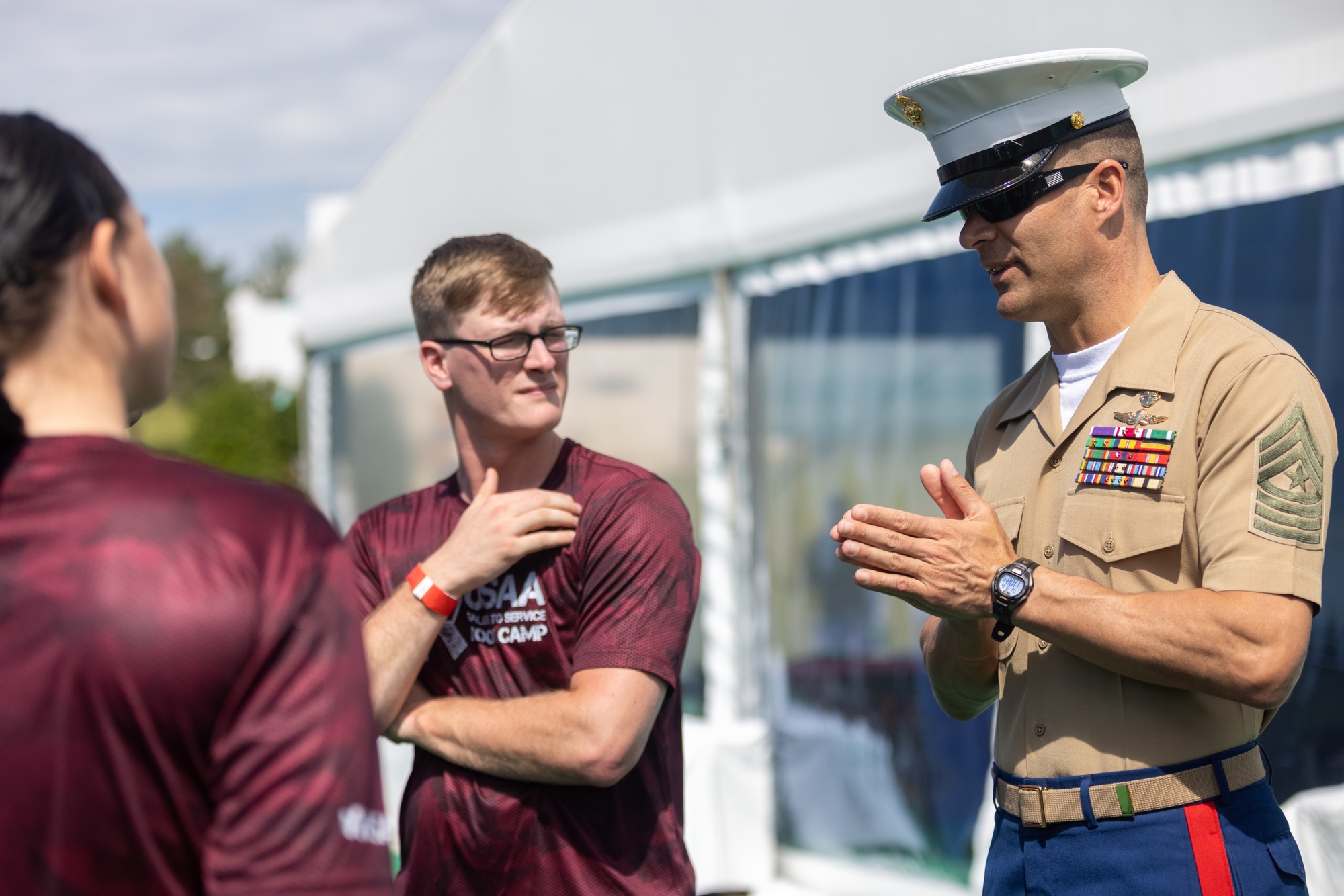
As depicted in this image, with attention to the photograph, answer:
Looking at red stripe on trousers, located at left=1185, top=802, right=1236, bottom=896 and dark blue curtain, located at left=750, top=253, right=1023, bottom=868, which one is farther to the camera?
dark blue curtain, located at left=750, top=253, right=1023, bottom=868

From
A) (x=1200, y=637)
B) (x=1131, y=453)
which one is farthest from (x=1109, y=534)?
(x=1200, y=637)

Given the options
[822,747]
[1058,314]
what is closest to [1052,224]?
[1058,314]

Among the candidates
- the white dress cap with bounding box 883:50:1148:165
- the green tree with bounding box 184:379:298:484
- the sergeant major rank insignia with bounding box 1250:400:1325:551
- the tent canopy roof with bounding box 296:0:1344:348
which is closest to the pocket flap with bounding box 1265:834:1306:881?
the sergeant major rank insignia with bounding box 1250:400:1325:551

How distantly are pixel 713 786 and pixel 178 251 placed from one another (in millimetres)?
73309

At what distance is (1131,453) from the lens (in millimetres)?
1748

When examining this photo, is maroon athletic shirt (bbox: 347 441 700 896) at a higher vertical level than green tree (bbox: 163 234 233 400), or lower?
lower

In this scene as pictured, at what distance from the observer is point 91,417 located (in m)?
1.02

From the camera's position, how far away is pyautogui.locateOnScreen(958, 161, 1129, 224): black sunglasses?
186 centimetres

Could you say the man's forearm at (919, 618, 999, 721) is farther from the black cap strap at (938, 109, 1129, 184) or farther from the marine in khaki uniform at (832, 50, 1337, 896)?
the black cap strap at (938, 109, 1129, 184)

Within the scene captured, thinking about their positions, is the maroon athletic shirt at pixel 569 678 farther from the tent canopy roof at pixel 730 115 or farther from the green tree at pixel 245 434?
the green tree at pixel 245 434

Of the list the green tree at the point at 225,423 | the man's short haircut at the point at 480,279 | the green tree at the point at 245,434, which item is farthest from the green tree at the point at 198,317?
the man's short haircut at the point at 480,279

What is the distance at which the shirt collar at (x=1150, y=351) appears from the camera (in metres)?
1.76

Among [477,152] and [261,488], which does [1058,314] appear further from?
[477,152]

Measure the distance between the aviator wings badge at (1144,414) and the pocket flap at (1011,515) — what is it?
23 centimetres
